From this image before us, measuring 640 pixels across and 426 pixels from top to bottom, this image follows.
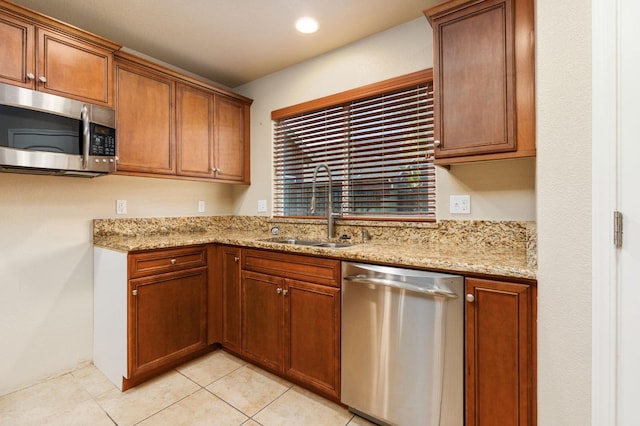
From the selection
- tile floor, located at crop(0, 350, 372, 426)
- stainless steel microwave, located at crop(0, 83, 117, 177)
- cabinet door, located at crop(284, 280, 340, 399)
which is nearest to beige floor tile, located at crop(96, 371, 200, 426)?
tile floor, located at crop(0, 350, 372, 426)

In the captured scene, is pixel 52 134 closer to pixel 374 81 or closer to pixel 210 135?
pixel 210 135

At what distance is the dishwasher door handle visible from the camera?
143 centimetres

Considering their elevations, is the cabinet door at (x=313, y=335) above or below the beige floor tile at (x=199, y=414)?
above

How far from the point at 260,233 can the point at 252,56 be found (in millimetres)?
1600

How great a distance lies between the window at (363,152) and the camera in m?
2.16

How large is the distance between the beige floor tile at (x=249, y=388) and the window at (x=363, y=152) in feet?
4.31

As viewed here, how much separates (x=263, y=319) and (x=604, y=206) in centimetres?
196

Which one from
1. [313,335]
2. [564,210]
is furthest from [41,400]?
[564,210]

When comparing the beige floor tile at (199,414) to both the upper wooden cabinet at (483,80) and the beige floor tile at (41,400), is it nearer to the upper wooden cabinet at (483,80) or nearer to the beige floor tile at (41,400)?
the beige floor tile at (41,400)

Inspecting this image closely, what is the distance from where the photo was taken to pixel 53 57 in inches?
73.4

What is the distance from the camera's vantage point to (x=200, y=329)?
2418mm

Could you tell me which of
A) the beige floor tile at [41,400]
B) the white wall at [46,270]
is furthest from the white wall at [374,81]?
the beige floor tile at [41,400]

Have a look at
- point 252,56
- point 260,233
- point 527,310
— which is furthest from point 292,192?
Result: point 527,310

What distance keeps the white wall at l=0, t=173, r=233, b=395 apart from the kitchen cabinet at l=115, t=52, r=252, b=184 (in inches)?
15.7
